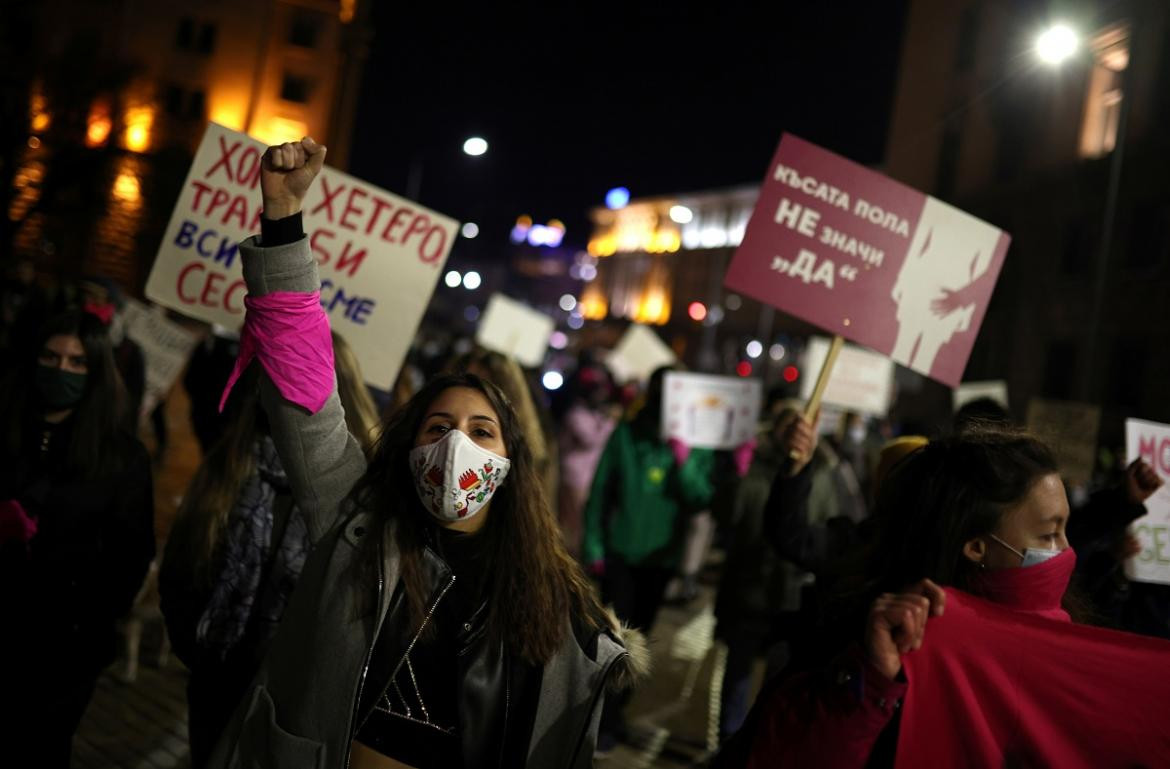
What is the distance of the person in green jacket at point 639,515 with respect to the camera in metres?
6.25

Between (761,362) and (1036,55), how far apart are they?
4104 centimetres

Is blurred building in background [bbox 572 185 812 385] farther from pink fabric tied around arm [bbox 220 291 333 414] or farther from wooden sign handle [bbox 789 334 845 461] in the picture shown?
pink fabric tied around arm [bbox 220 291 333 414]

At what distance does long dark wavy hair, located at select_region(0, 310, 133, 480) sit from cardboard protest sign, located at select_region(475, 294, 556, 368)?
877 centimetres

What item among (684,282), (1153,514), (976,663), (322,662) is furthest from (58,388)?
(684,282)

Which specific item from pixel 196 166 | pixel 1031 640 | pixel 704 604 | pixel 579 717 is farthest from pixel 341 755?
pixel 704 604

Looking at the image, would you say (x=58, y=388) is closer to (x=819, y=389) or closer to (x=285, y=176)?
(x=285, y=176)

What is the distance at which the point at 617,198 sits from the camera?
362 ft

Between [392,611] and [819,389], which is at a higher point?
[819,389]

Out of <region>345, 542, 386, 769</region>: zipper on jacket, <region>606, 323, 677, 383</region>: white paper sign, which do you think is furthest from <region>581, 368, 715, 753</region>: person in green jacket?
<region>606, 323, 677, 383</region>: white paper sign

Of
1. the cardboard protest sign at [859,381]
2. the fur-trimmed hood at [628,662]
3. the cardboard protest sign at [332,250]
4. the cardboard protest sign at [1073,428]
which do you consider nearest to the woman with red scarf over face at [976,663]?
the fur-trimmed hood at [628,662]

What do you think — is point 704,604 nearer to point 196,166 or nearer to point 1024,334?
point 196,166

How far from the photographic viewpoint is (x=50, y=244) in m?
31.6

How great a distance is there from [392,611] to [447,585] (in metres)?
0.15

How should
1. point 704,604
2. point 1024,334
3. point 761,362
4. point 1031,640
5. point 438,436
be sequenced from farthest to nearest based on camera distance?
point 761,362 → point 1024,334 → point 704,604 → point 438,436 → point 1031,640
